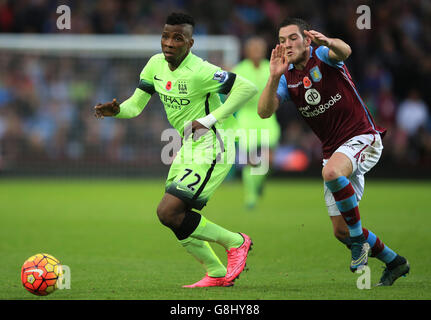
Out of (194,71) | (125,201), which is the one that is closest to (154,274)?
(194,71)

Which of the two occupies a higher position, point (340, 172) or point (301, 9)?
point (301, 9)

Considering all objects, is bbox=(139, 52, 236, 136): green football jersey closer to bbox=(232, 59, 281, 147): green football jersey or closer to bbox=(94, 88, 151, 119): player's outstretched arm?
bbox=(94, 88, 151, 119): player's outstretched arm

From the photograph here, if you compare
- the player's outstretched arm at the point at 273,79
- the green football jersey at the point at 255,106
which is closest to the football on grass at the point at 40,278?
the player's outstretched arm at the point at 273,79

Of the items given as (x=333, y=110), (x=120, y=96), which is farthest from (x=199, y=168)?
(x=120, y=96)

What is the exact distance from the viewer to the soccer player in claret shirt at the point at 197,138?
632 centimetres

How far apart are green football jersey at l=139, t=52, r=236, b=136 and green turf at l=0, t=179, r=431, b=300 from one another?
149cm

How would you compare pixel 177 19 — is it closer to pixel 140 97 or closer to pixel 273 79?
pixel 140 97

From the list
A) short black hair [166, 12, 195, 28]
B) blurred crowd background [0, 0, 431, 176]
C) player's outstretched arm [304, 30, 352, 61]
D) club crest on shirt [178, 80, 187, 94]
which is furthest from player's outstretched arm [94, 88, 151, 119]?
blurred crowd background [0, 0, 431, 176]

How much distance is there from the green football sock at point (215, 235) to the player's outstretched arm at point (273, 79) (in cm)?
105

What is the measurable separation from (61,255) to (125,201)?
20.7ft

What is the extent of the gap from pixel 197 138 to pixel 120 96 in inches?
489

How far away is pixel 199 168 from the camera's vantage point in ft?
21.1
